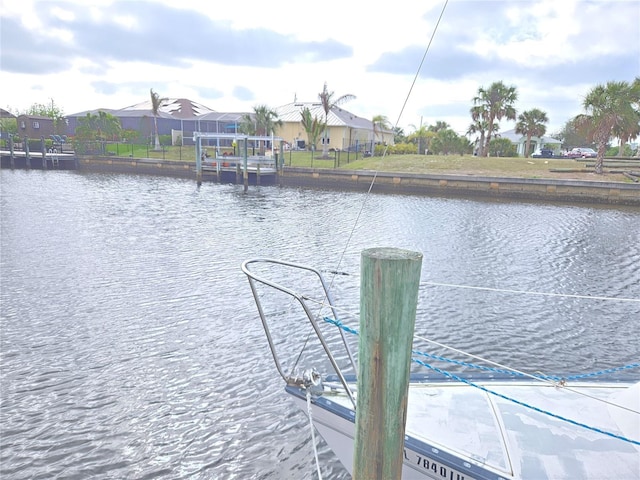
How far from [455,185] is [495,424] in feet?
105

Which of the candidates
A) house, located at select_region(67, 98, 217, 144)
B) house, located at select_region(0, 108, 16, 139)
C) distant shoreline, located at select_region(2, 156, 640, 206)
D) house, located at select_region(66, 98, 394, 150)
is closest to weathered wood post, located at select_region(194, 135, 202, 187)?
distant shoreline, located at select_region(2, 156, 640, 206)

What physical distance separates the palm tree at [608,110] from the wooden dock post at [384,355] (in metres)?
36.6

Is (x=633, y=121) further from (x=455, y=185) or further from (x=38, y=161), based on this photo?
(x=38, y=161)

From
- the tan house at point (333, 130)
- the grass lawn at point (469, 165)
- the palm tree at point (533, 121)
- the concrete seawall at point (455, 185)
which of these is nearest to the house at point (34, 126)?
the grass lawn at point (469, 165)

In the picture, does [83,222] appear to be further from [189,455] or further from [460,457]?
[460,457]

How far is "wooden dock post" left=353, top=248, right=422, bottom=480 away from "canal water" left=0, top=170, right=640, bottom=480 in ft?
6.95

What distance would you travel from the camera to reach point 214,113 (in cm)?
6456

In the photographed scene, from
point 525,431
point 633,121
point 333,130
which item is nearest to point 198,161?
point 333,130

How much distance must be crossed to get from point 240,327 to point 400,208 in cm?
1954

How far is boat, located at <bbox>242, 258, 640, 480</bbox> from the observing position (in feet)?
11.7

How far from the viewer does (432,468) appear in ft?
12.0

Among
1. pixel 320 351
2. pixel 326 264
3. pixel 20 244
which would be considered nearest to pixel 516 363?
pixel 320 351

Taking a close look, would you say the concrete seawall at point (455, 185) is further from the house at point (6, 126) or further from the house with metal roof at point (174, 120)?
the house at point (6, 126)

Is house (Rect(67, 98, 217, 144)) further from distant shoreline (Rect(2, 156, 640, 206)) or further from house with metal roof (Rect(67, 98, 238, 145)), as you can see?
distant shoreline (Rect(2, 156, 640, 206))
